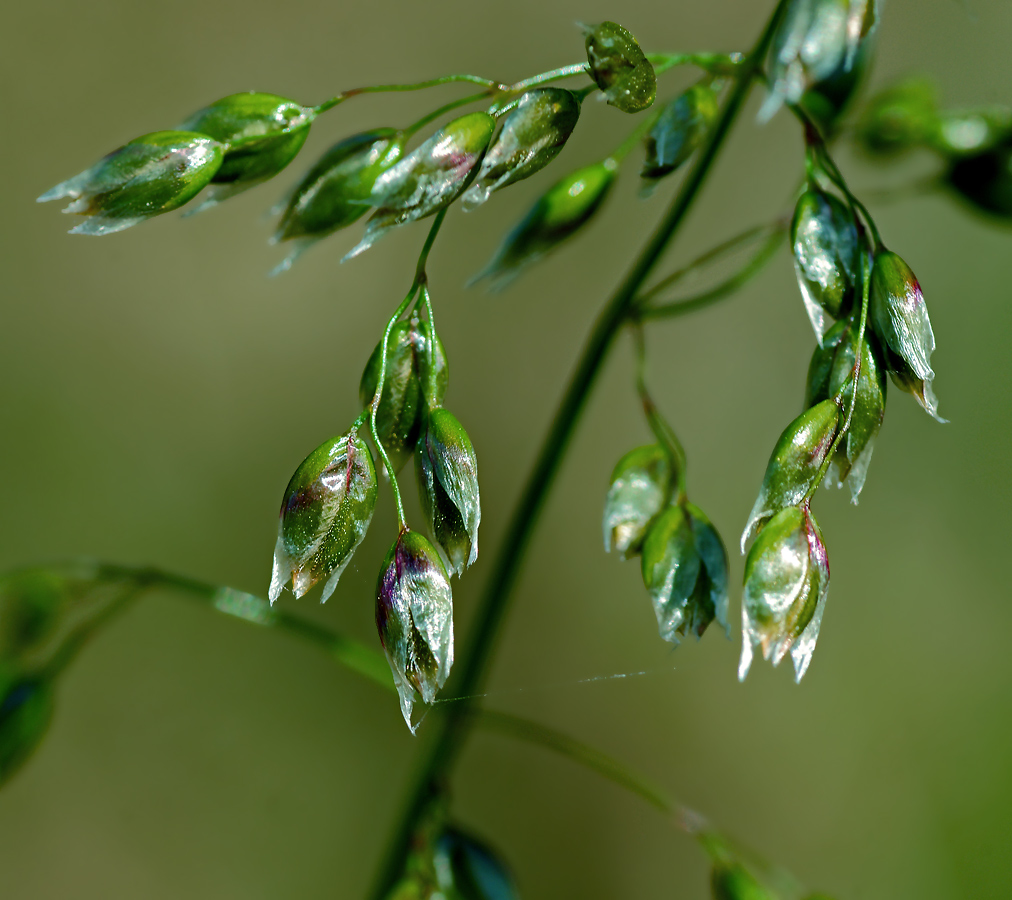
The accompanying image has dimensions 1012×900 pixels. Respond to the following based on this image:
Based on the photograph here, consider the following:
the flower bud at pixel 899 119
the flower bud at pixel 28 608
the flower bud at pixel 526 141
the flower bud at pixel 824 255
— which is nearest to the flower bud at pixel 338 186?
the flower bud at pixel 526 141

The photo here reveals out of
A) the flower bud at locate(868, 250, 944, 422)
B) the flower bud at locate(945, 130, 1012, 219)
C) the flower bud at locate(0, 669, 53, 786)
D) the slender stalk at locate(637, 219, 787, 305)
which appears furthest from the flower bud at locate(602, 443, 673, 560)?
the flower bud at locate(0, 669, 53, 786)

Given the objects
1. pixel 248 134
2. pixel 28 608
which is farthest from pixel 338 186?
pixel 28 608

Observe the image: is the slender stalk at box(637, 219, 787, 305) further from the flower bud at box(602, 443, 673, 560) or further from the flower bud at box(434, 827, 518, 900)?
the flower bud at box(434, 827, 518, 900)

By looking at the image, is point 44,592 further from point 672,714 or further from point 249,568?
point 672,714

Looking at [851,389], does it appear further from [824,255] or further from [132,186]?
[132,186]

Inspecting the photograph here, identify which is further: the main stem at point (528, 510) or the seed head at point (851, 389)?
the main stem at point (528, 510)

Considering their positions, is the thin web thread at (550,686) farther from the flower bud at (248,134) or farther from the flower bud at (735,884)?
the flower bud at (248,134)
